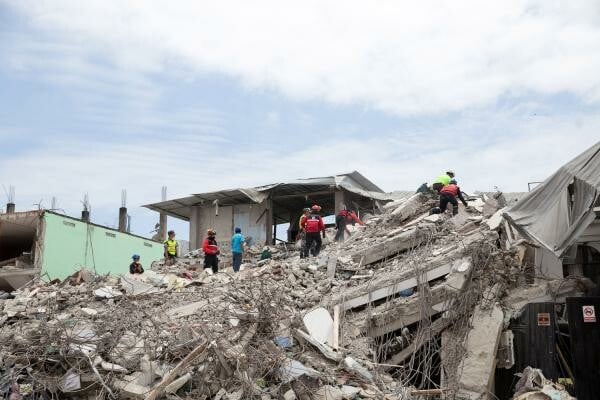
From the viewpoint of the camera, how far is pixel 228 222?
19891 millimetres

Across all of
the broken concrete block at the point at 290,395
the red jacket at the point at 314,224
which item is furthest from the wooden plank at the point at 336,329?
the red jacket at the point at 314,224

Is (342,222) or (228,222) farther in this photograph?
(228,222)

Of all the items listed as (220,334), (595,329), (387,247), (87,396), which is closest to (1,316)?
(87,396)

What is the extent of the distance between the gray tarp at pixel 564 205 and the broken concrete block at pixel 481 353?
1698 millimetres

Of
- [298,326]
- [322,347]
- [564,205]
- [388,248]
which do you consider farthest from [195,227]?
[564,205]

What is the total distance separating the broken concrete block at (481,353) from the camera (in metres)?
7.81

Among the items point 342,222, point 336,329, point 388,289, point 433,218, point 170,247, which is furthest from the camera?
point 170,247

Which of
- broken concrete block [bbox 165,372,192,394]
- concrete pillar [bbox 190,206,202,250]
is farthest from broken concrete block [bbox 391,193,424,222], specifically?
broken concrete block [bbox 165,372,192,394]

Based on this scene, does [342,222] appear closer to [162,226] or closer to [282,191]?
[282,191]

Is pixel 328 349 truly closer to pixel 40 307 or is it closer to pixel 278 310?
pixel 278 310

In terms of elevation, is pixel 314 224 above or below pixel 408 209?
below

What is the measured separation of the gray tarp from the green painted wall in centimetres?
1135

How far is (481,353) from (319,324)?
2264mm

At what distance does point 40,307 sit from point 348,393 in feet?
20.7
